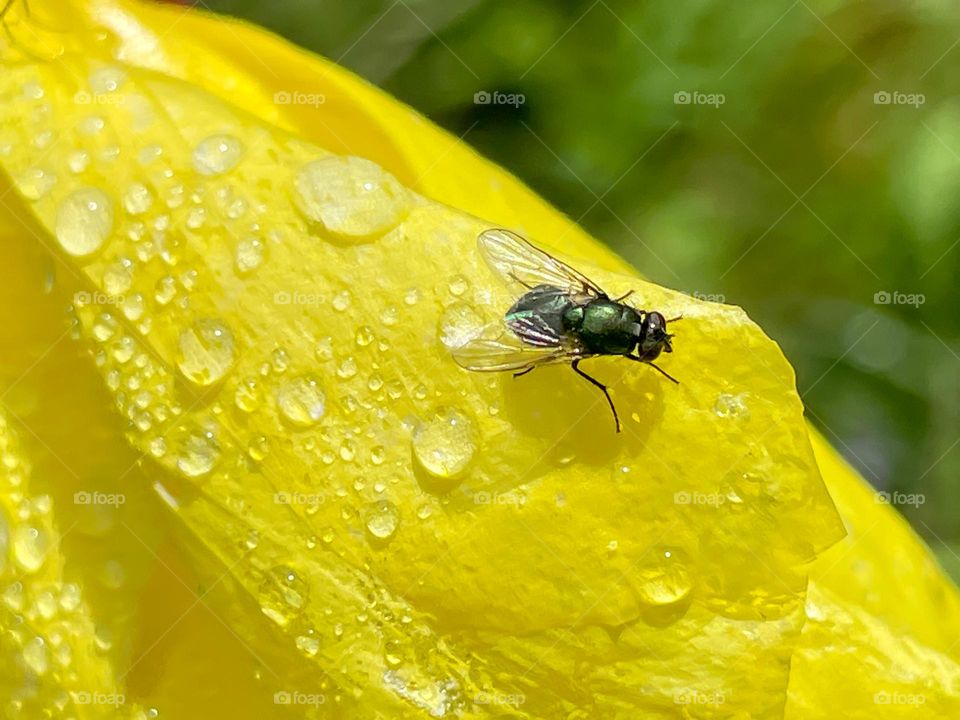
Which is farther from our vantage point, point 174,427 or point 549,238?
point 549,238

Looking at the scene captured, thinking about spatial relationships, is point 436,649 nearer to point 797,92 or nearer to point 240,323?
point 240,323

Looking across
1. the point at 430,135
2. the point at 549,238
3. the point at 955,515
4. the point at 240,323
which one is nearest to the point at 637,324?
the point at 549,238

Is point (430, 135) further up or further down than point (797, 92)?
further down
